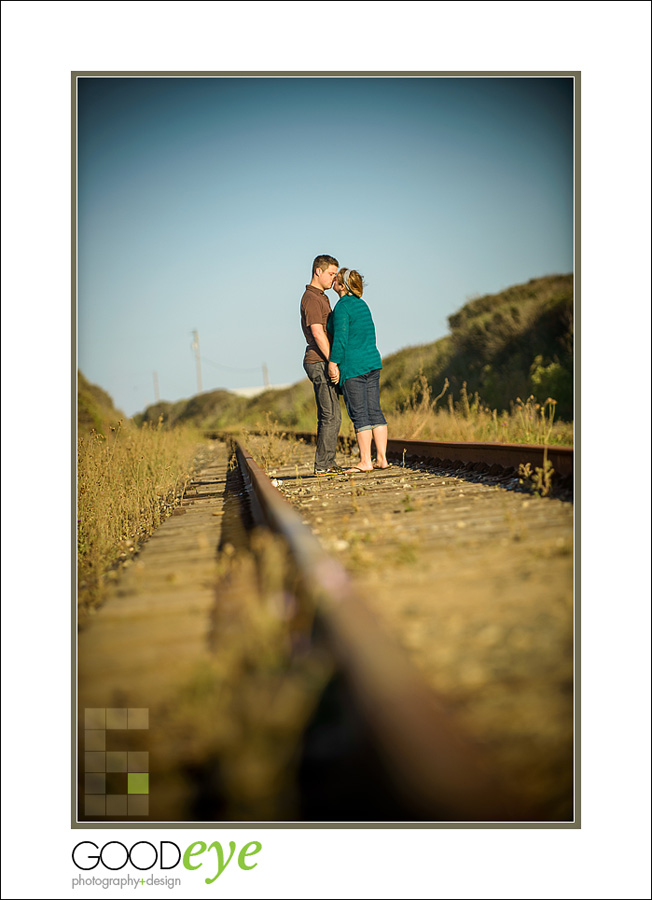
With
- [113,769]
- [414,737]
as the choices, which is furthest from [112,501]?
[414,737]

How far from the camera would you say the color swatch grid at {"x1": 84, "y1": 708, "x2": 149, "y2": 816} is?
67.7 inches

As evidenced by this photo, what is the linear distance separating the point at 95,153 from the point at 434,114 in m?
1.81

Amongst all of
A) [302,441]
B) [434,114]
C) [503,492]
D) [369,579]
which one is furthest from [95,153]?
[302,441]

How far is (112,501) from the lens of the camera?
14.9ft

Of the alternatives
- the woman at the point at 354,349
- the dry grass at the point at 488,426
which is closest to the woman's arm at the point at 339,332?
the woman at the point at 354,349

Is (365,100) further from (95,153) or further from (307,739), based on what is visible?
(307,739)

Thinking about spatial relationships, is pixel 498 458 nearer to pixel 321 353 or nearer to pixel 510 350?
pixel 321 353

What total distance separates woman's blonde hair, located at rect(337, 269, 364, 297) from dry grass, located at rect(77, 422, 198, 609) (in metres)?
2.21

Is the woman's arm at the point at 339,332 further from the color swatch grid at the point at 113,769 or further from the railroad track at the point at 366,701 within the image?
the color swatch grid at the point at 113,769

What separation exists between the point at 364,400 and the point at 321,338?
66 centimetres

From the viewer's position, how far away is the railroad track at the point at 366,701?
3.69ft

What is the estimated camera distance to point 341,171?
13.8 feet

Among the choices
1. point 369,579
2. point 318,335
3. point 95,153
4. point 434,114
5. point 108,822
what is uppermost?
point 434,114

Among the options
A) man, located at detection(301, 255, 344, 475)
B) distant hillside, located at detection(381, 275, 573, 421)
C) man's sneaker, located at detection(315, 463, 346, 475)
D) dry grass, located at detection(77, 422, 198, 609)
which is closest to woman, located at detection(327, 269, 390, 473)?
man, located at detection(301, 255, 344, 475)
